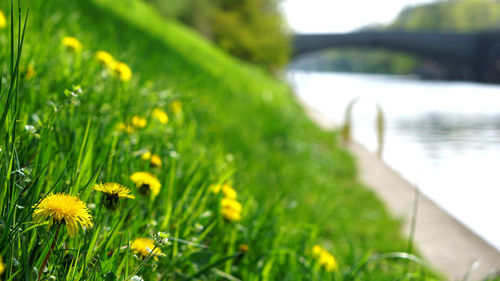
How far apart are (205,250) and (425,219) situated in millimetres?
2776

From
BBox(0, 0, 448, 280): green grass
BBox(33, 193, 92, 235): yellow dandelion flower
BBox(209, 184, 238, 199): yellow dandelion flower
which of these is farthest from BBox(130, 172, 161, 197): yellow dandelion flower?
BBox(209, 184, 238, 199): yellow dandelion flower

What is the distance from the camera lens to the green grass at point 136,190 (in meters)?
0.85

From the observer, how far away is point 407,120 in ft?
40.9

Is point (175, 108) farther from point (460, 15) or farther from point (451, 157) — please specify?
point (460, 15)

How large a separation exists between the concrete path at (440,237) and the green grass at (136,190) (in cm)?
21

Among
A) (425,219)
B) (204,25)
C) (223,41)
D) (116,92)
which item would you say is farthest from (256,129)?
(223,41)

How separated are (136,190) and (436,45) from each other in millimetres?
47494

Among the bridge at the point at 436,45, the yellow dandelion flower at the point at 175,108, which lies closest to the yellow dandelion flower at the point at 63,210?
the yellow dandelion flower at the point at 175,108

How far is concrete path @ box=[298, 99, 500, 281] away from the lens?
288 centimetres

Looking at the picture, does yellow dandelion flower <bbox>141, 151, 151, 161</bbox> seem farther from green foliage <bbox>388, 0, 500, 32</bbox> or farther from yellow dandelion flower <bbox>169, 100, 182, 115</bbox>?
green foliage <bbox>388, 0, 500, 32</bbox>

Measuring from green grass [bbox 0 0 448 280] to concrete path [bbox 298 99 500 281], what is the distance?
0.21 metres

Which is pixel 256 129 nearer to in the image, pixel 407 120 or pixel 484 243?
pixel 484 243

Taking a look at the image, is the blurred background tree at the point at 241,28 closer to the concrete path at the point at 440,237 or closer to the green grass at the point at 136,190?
the concrete path at the point at 440,237

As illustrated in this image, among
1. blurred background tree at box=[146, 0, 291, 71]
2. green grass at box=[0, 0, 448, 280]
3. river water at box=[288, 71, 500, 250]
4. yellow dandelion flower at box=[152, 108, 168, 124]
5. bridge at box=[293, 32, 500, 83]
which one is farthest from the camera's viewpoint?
bridge at box=[293, 32, 500, 83]
